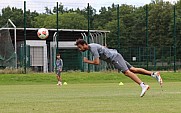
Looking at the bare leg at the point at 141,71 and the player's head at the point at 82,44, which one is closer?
the player's head at the point at 82,44

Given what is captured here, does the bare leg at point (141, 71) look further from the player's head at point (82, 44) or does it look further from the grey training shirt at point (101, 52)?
the player's head at point (82, 44)

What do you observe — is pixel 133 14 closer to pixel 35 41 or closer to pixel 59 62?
pixel 35 41

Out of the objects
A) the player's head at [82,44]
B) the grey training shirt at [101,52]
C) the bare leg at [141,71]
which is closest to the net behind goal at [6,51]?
the bare leg at [141,71]

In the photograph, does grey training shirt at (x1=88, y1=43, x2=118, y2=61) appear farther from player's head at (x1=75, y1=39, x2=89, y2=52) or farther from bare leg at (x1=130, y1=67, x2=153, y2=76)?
bare leg at (x1=130, y1=67, x2=153, y2=76)

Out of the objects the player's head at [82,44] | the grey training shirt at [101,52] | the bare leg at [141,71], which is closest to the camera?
the player's head at [82,44]

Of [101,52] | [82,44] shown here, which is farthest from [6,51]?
[82,44]

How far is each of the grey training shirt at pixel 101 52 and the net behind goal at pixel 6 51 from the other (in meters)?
21.9

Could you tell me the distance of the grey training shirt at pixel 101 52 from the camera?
12664 millimetres

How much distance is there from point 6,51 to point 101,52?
24921 mm

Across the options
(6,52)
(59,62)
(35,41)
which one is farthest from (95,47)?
(35,41)

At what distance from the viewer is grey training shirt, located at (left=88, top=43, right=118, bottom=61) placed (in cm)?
1266

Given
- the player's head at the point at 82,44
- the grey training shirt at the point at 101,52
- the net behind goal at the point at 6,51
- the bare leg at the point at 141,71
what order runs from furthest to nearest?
the net behind goal at the point at 6,51, the bare leg at the point at 141,71, the grey training shirt at the point at 101,52, the player's head at the point at 82,44

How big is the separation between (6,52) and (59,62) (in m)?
9.64

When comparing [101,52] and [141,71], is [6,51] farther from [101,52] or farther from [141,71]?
[101,52]
